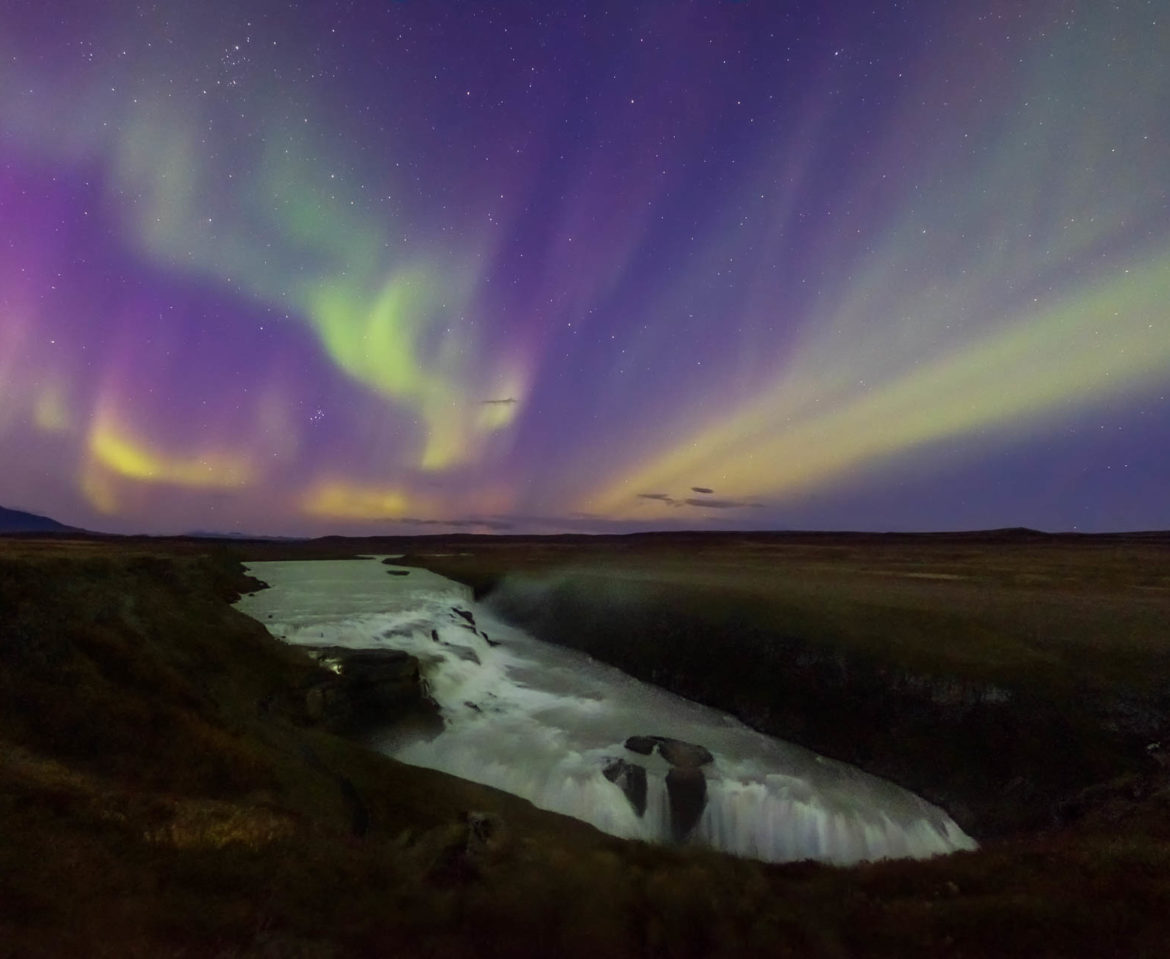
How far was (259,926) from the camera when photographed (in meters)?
9.83

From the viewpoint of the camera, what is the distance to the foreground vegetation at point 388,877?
9930 mm

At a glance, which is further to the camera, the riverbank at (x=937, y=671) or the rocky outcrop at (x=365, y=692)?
the rocky outcrop at (x=365, y=692)

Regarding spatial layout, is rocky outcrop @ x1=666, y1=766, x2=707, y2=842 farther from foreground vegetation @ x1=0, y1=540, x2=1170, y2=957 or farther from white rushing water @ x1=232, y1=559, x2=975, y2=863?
foreground vegetation @ x1=0, y1=540, x2=1170, y2=957

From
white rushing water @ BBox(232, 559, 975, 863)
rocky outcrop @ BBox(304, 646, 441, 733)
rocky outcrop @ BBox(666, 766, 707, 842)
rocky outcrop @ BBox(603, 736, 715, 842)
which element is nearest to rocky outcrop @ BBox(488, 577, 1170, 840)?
rocky outcrop @ BBox(603, 736, 715, 842)

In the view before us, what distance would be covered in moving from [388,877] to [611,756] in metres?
19.4

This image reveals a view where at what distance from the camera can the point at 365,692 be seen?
35500 millimetres

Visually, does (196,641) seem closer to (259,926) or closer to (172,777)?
(172,777)

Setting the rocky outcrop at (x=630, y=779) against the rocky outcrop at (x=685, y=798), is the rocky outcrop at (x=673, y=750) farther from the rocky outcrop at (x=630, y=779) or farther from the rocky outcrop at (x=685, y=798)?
the rocky outcrop at (x=630, y=779)

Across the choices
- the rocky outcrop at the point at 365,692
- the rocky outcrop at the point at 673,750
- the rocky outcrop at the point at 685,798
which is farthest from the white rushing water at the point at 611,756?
the rocky outcrop at the point at 365,692

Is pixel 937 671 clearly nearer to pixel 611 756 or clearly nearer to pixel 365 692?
pixel 611 756

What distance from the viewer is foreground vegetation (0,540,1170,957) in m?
9.93

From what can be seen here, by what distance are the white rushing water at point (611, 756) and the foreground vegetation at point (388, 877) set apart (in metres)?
5.58

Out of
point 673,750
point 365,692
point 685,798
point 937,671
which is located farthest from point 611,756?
point 937,671

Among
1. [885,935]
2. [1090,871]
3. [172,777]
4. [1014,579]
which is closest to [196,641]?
[172,777]
